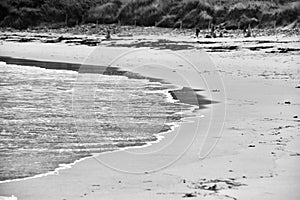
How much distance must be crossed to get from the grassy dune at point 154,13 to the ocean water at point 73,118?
1916cm

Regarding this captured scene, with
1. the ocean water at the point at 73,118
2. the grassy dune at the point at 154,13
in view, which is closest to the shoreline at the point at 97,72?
the ocean water at the point at 73,118

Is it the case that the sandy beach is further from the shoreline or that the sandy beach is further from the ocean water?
the ocean water

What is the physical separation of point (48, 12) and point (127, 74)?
36.3 metres

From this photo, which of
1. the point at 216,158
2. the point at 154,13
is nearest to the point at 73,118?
the point at 216,158

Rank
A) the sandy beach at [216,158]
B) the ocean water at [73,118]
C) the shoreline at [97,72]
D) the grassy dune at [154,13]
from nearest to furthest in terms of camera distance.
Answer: the sandy beach at [216,158] < the shoreline at [97,72] < the ocean water at [73,118] < the grassy dune at [154,13]

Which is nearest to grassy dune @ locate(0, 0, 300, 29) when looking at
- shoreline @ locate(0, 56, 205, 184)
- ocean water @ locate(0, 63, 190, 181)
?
shoreline @ locate(0, 56, 205, 184)

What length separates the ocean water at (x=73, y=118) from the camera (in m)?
7.21

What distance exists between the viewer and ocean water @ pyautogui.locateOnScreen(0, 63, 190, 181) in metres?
7.21

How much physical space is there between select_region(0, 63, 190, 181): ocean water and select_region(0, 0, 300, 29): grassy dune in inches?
754

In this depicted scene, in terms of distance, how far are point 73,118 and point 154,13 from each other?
33303 mm

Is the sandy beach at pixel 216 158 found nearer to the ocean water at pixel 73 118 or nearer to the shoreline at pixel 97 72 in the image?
the shoreline at pixel 97 72

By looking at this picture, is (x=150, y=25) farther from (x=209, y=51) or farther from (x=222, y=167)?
(x=222, y=167)

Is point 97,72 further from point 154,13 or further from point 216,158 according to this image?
point 154,13

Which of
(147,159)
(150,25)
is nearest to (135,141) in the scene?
(147,159)
